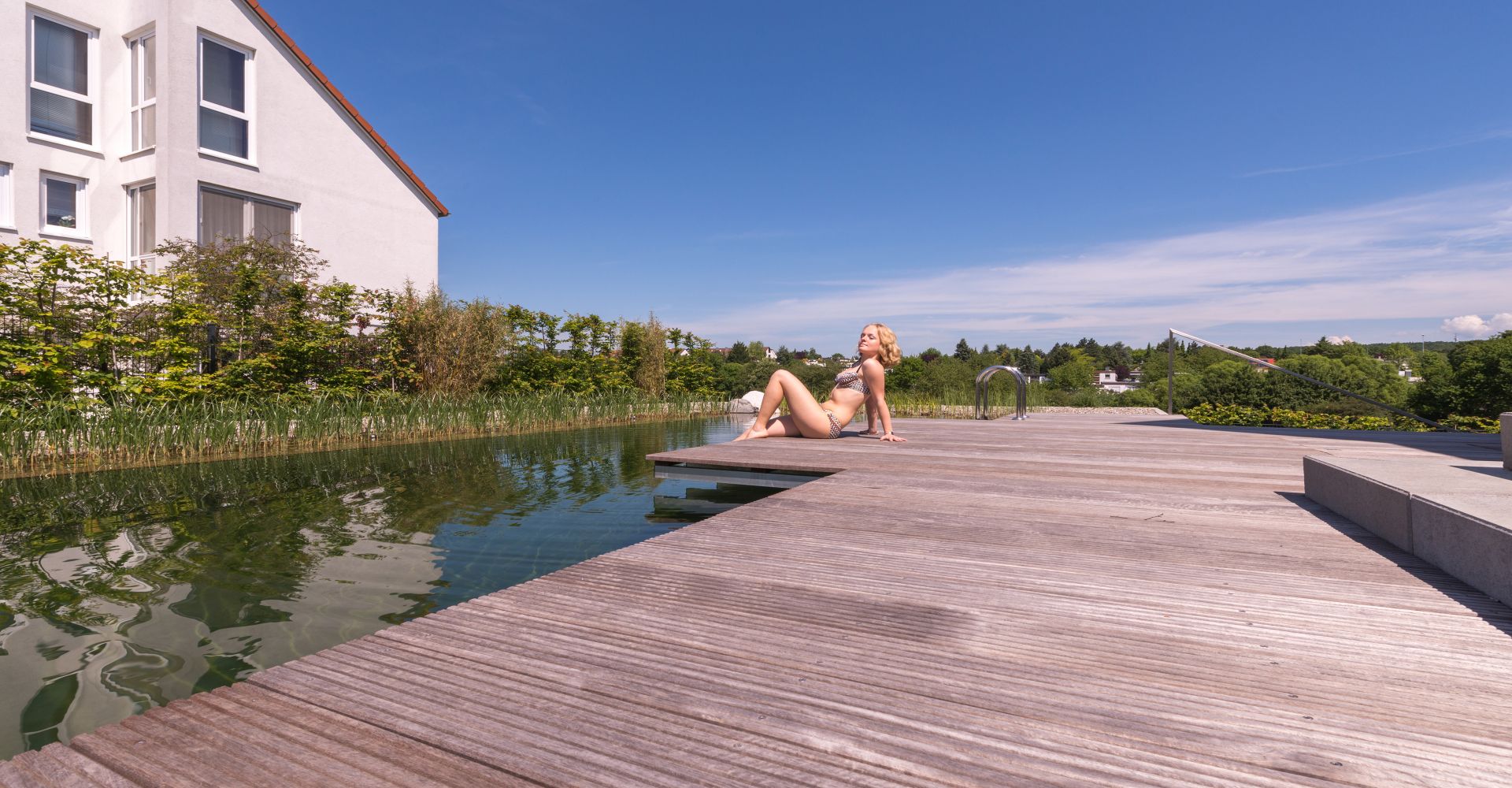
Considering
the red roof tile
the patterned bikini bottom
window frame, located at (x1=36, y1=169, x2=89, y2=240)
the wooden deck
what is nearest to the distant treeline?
window frame, located at (x1=36, y1=169, x2=89, y2=240)

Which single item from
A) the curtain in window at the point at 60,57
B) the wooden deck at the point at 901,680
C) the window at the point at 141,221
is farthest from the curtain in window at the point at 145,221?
the wooden deck at the point at 901,680

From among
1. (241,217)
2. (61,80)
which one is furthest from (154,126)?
(241,217)

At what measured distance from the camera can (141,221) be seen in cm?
1198

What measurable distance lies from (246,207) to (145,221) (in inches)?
61.0

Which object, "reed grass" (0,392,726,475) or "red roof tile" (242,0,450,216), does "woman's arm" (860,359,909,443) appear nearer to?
"reed grass" (0,392,726,475)

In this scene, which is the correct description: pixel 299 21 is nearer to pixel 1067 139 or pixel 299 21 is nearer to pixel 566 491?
pixel 566 491

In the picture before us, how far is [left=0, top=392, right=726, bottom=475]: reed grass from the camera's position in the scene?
6.85 m

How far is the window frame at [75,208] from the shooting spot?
1123 cm

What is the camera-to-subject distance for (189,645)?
2613 millimetres

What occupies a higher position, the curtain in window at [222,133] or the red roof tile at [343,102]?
the red roof tile at [343,102]

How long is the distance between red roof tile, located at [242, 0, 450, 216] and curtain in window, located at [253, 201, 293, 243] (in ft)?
8.91

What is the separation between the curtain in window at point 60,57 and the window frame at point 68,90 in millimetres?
26

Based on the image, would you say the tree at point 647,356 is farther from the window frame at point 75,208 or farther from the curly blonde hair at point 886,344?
the curly blonde hair at point 886,344

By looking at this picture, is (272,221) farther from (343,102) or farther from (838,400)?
(838,400)
